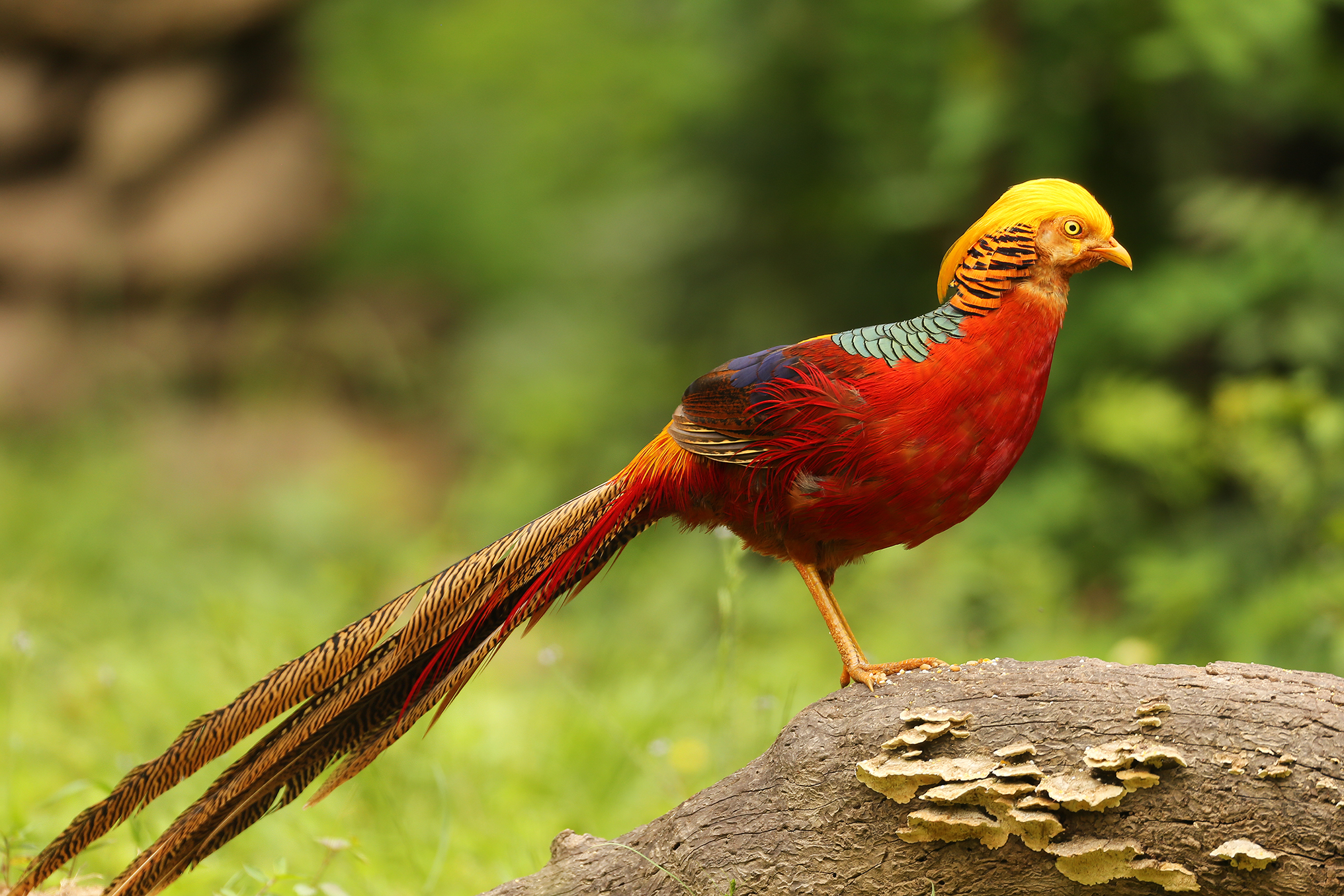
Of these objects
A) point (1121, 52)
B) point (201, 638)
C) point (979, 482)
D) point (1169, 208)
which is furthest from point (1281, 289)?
point (201, 638)

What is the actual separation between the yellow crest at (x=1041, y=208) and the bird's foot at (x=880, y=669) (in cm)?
91

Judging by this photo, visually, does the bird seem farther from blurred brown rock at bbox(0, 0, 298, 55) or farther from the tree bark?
blurred brown rock at bbox(0, 0, 298, 55)

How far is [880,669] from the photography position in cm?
252

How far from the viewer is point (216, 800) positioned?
2.57m

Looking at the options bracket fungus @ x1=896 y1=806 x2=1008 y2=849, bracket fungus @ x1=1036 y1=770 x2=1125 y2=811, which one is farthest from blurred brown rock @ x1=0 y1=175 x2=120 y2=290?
bracket fungus @ x1=1036 y1=770 x2=1125 y2=811

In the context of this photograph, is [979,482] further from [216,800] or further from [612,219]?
[612,219]

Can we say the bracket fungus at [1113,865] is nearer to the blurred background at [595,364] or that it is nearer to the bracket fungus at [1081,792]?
the bracket fungus at [1081,792]

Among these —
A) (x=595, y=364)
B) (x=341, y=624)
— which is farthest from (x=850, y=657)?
(x=595, y=364)

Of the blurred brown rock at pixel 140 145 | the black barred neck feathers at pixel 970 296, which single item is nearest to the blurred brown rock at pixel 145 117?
the blurred brown rock at pixel 140 145

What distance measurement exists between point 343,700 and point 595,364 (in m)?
5.08

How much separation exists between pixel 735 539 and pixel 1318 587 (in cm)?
213

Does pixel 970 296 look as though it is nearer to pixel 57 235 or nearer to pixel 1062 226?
pixel 1062 226

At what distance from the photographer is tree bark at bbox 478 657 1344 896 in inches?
82.6

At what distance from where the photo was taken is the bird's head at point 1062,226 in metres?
2.46
